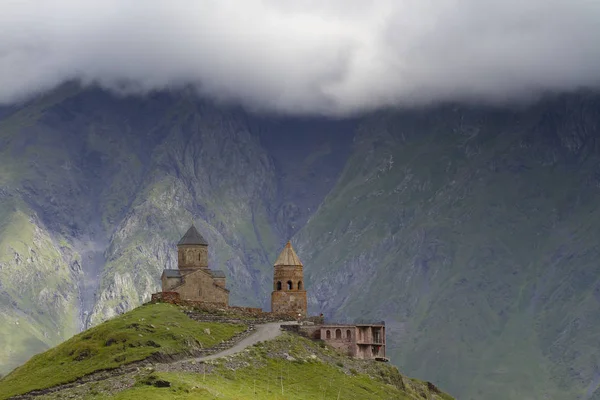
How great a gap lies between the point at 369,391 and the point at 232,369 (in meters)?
24.4

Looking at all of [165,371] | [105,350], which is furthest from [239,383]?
[105,350]

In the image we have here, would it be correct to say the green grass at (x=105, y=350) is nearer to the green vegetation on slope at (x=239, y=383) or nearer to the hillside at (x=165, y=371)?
the hillside at (x=165, y=371)

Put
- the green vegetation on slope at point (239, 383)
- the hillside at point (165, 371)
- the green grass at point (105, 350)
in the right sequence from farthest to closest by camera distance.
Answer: the green grass at point (105, 350) < the hillside at point (165, 371) < the green vegetation on slope at point (239, 383)

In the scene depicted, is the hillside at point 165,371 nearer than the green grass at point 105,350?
Yes

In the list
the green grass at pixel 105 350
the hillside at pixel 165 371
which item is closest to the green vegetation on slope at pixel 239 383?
the hillside at pixel 165 371

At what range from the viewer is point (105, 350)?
187500 mm

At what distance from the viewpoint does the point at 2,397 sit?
17838cm

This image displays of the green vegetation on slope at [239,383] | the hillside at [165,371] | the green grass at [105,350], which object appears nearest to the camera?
the green vegetation on slope at [239,383]

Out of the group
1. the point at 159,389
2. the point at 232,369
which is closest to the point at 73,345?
the point at 232,369

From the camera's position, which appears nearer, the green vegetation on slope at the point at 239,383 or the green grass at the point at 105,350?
the green vegetation on slope at the point at 239,383

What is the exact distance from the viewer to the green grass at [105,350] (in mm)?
181000

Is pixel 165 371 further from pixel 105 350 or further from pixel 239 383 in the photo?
pixel 105 350

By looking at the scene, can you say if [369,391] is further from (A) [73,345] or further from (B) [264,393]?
(A) [73,345]

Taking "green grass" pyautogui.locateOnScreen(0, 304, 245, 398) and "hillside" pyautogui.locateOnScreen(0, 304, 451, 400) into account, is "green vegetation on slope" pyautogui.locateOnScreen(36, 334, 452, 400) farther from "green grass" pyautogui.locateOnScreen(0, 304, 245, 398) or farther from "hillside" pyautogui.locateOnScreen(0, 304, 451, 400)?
"green grass" pyautogui.locateOnScreen(0, 304, 245, 398)
